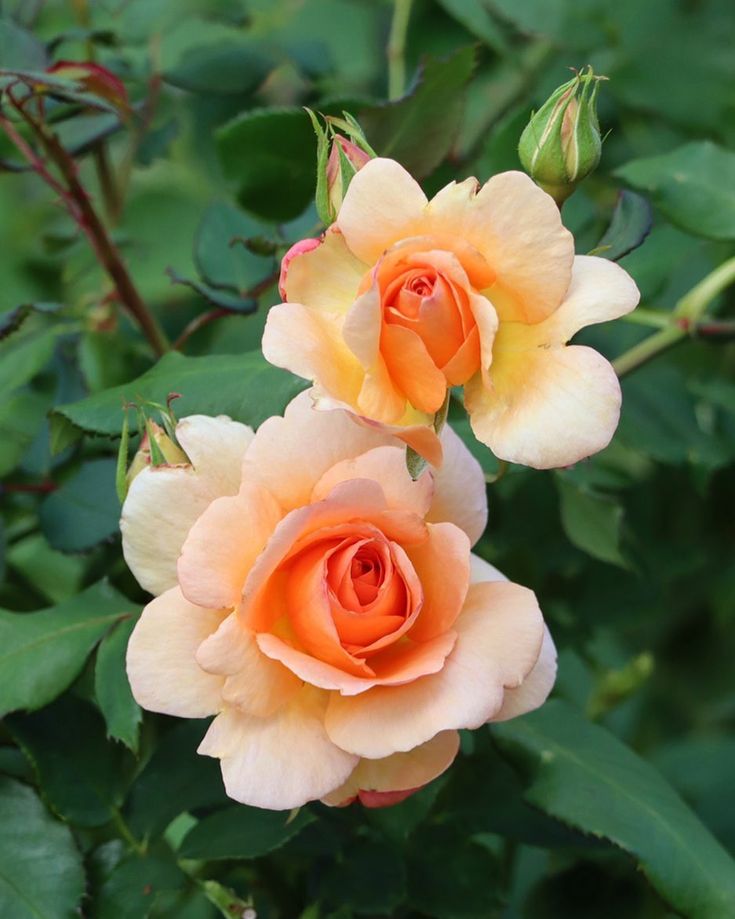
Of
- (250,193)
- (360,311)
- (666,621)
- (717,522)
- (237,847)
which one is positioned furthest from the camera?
(666,621)

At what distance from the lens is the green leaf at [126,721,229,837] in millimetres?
614

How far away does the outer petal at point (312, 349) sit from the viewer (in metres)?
0.43

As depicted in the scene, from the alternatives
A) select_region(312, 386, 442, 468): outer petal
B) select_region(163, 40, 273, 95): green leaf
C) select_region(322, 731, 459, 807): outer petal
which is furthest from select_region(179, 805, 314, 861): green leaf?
select_region(163, 40, 273, 95): green leaf

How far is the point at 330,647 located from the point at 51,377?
16.8 inches

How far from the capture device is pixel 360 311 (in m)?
0.42

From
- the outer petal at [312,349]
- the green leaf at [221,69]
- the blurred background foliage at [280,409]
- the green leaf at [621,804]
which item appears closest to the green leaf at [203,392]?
the blurred background foliage at [280,409]

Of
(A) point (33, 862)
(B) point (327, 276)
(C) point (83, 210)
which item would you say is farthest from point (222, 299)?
(A) point (33, 862)

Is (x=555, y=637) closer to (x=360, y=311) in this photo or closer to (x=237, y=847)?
(x=237, y=847)

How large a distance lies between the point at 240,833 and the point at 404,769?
159mm

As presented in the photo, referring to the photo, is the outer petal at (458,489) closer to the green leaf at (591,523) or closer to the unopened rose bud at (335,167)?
the unopened rose bud at (335,167)

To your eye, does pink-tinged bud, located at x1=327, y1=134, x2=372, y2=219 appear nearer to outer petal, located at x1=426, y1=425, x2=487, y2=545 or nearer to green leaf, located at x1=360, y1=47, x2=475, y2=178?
outer petal, located at x1=426, y1=425, x2=487, y2=545

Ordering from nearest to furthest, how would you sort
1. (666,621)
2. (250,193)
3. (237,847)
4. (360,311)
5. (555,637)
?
(360,311), (237,847), (250,193), (555,637), (666,621)

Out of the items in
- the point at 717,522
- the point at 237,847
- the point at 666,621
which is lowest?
the point at 666,621

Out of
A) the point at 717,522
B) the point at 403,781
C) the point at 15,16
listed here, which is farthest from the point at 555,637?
the point at 15,16
